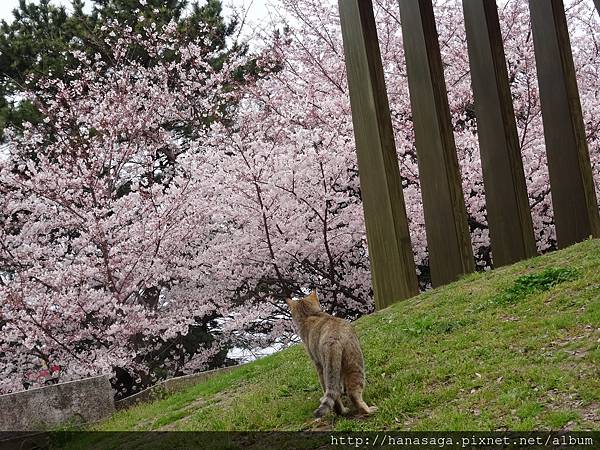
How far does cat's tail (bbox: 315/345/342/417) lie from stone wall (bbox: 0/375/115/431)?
19.1ft

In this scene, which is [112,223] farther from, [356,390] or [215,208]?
[356,390]

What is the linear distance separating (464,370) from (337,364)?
1.15m

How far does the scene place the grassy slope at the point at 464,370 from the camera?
186 inches

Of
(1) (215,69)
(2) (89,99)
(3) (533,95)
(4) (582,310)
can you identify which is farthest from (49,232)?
(4) (582,310)

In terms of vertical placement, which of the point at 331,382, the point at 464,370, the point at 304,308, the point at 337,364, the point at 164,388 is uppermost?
the point at 304,308

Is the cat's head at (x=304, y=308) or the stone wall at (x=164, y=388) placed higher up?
the cat's head at (x=304, y=308)

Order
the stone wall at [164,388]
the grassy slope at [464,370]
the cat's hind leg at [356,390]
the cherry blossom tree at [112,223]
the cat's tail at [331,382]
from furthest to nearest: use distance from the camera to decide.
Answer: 1. the cherry blossom tree at [112,223]
2. the stone wall at [164,388]
3. the cat's hind leg at [356,390]
4. the cat's tail at [331,382]
5. the grassy slope at [464,370]

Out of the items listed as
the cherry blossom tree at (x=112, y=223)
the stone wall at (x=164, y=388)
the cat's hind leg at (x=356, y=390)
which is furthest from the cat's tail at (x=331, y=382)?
the cherry blossom tree at (x=112, y=223)

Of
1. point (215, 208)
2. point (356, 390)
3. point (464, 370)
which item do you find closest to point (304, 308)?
point (356, 390)

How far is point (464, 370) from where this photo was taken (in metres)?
5.66

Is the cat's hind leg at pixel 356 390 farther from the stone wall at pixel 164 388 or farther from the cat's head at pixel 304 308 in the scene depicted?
the stone wall at pixel 164 388

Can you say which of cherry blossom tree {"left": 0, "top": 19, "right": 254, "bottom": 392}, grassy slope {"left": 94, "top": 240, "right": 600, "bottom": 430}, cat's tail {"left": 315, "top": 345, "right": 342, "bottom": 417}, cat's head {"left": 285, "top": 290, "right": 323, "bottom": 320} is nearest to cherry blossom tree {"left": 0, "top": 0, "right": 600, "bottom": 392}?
cherry blossom tree {"left": 0, "top": 19, "right": 254, "bottom": 392}

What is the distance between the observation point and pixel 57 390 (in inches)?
388

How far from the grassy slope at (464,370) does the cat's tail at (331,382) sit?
0.54ft
